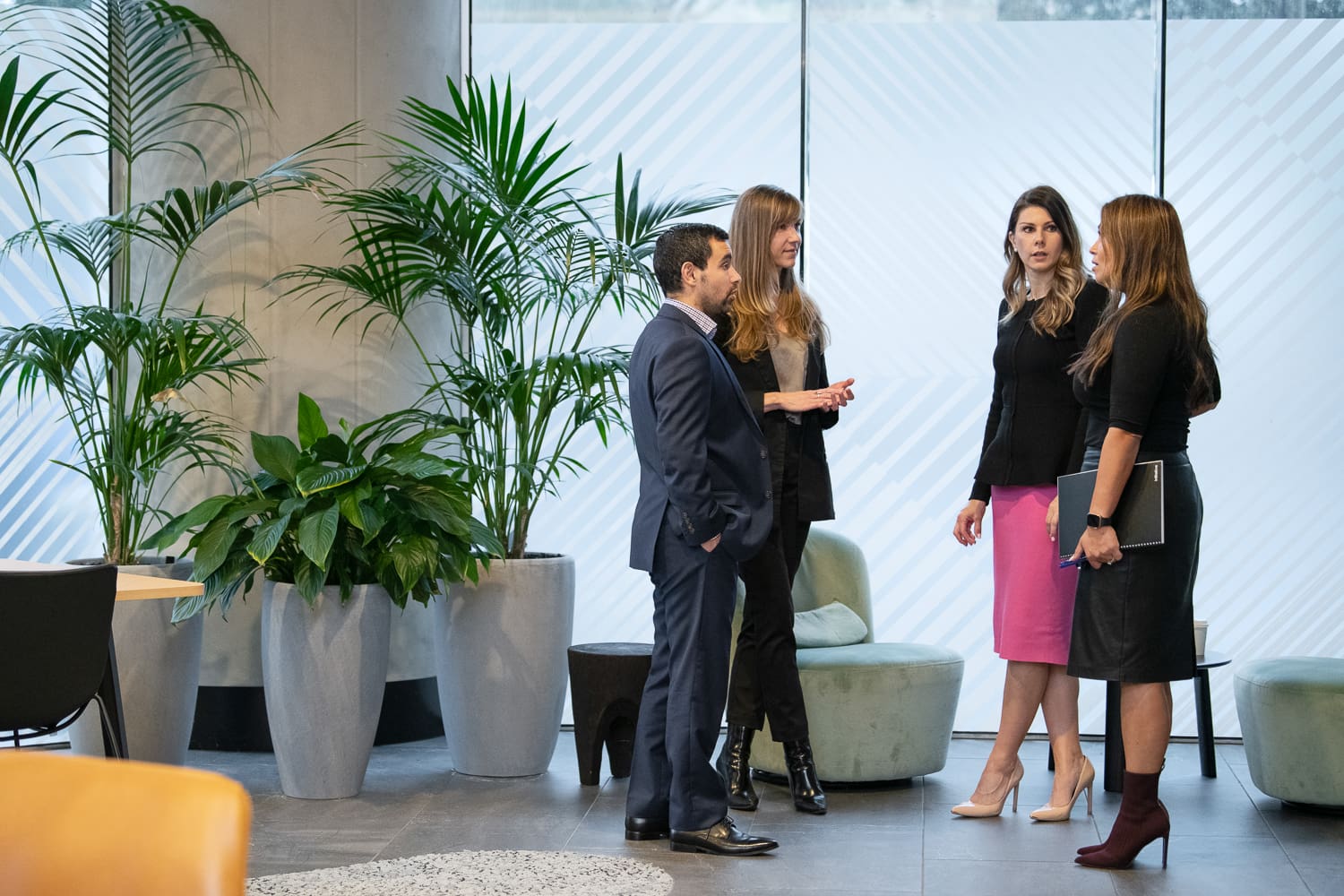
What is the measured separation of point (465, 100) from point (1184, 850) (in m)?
3.60

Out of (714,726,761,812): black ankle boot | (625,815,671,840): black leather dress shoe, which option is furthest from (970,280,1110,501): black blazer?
(625,815,671,840): black leather dress shoe

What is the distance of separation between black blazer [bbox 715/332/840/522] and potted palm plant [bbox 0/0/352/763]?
4.81 feet

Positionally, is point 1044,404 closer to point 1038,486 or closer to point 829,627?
point 1038,486

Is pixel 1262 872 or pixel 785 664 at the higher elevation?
pixel 785 664

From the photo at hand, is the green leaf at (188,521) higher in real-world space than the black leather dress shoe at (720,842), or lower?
higher

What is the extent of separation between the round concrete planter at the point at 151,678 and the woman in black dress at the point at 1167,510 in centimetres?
269

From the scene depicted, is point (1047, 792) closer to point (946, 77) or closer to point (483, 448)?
point (483, 448)

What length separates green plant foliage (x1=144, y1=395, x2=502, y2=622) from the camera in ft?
13.9

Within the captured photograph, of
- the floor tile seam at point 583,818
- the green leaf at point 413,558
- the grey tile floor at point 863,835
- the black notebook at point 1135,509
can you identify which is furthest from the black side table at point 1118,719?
the green leaf at point 413,558

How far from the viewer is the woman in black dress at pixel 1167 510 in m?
3.43

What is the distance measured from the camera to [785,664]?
4176 mm

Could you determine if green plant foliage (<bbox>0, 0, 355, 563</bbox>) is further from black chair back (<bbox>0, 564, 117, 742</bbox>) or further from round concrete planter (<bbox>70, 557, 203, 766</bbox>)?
black chair back (<bbox>0, 564, 117, 742</bbox>)

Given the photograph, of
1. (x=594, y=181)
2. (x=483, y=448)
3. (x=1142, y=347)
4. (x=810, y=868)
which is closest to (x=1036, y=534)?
(x=1142, y=347)

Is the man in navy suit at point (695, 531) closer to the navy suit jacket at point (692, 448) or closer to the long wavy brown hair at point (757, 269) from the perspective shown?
the navy suit jacket at point (692, 448)
